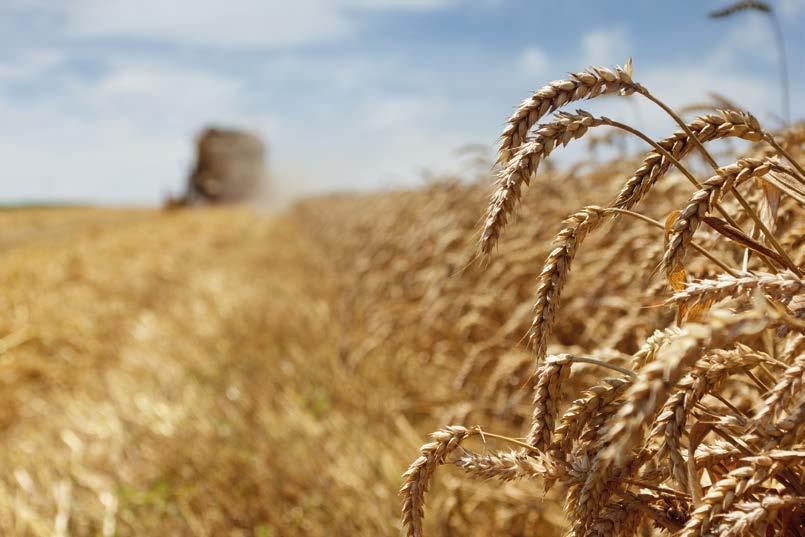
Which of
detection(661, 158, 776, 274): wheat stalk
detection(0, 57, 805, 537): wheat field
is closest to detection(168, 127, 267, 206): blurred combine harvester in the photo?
detection(0, 57, 805, 537): wheat field

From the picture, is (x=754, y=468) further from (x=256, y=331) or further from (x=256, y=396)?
(x=256, y=331)

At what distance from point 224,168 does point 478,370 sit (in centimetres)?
3294

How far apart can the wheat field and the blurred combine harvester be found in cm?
2585

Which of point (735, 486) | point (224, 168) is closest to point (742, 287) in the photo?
point (735, 486)

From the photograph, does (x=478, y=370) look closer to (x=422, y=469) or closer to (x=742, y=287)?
(x=422, y=469)

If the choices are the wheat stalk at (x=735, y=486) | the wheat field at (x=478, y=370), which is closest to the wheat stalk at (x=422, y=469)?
the wheat field at (x=478, y=370)

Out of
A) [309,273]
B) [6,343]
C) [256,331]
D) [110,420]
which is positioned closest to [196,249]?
[309,273]

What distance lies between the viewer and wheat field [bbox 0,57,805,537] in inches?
34.1

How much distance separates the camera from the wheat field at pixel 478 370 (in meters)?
0.87

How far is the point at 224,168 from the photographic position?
34250 millimetres

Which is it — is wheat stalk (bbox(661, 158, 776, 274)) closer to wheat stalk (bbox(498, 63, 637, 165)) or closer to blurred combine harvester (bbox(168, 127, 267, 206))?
wheat stalk (bbox(498, 63, 637, 165))

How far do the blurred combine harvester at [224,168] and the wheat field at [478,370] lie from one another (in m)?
25.9

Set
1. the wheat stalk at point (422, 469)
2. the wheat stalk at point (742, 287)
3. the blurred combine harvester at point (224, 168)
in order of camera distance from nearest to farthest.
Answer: the wheat stalk at point (742, 287) < the wheat stalk at point (422, 469) < the blurred combine harvester at point (224, 168)

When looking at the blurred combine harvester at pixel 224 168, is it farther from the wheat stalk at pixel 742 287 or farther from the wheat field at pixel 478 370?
the wheat stalk at pixel 742 287
